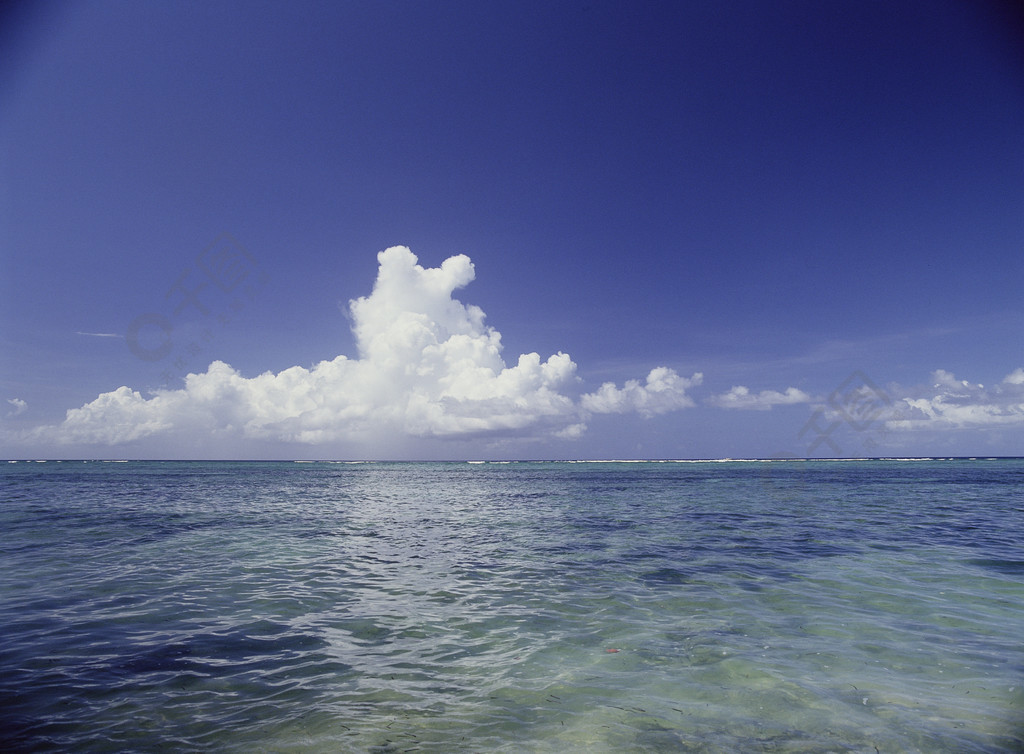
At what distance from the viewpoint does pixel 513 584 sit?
1334 centimetres

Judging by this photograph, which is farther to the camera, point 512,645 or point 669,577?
point 669,577

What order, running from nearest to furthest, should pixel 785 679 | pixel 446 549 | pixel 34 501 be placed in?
pixel 785 679
pixel 446 549
pixel 34 501

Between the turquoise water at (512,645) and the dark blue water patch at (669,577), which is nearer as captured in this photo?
the turquoise water at (512,645)

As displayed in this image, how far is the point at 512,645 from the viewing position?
29.3 feet

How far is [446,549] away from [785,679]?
43.1 feet

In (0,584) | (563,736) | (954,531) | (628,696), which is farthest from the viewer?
(954,531)

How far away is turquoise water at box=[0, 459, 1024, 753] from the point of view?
615 centimetres

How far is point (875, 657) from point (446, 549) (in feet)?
44.4

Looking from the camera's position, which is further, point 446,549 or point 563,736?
point 446,549

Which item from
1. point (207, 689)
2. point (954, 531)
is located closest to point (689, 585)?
point (207, 689)

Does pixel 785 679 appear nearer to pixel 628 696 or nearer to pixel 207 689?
pixel 628 696

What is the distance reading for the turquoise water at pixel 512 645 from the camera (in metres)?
6.15

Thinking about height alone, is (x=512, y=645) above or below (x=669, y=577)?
above

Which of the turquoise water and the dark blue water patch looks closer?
the turquoise water
